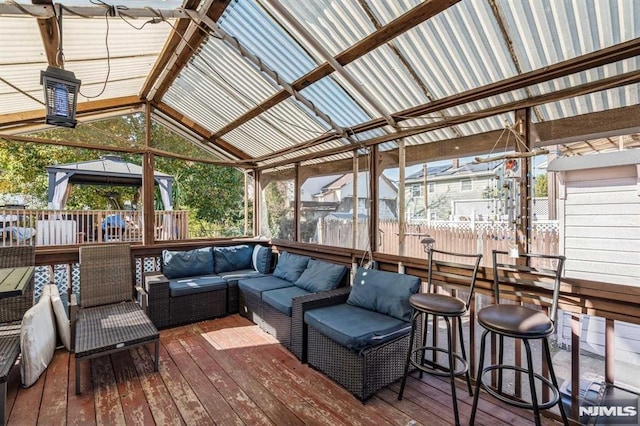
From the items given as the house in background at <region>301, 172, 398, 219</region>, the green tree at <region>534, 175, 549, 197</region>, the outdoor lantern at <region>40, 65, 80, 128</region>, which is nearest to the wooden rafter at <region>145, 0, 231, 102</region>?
→ the outdoor lantern at <region>40, 65, 80, 128</region>

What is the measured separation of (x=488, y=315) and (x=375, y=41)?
216 cm

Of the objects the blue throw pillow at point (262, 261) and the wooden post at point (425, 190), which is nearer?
the wooden post at point (425, 190)

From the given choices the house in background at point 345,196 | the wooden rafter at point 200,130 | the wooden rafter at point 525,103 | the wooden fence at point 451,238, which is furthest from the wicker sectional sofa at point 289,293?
the wooden rafter at point 200,130

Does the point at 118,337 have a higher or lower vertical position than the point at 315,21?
lower

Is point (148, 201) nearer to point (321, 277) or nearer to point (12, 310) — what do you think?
point (12, 310)

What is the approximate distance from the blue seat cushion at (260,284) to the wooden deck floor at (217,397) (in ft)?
2.99

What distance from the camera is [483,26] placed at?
205 cm

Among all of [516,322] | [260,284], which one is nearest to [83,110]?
[260,284]

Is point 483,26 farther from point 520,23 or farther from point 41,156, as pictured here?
point 41,156

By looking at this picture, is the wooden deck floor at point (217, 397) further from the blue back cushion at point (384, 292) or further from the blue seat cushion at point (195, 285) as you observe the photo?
the blue seat cushion at point (195, 285)

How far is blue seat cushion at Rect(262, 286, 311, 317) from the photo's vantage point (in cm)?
336

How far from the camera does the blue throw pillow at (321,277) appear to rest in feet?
12.0

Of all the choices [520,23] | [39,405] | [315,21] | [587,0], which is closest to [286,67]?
[315,21]
